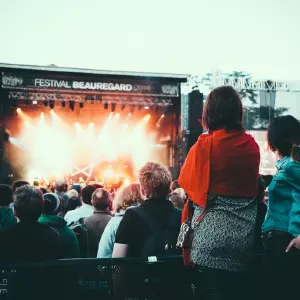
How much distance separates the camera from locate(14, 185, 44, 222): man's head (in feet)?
9.60

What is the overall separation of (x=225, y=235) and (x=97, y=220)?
257 cm

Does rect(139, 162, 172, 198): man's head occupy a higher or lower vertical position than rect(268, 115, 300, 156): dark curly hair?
lower

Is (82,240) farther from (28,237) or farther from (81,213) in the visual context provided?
(28,237)

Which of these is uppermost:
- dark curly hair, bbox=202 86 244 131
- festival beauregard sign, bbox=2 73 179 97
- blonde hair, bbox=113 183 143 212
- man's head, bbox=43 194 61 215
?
festival beauregard sign, bbox=2 73 179 97

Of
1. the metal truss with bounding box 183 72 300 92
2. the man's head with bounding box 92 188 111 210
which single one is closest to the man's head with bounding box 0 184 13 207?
the man's head with bounding box 92 188 111 210

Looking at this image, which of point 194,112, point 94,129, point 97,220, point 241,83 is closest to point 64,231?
point 97,220

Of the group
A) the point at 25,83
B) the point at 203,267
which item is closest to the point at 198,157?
the point at 203,267

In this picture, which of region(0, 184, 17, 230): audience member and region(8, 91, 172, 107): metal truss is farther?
region(8, 91, 172, 107): metal truss

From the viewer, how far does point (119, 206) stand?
150 inches

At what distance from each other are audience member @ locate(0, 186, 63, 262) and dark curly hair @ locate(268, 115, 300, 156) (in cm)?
155

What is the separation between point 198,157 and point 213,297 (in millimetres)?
674

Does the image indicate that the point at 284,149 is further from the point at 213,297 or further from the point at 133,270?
the point at 133,270

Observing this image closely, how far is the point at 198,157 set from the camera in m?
2.12

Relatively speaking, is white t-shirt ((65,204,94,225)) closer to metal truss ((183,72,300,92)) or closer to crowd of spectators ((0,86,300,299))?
crowd of spectators ((0,86,300,299))
